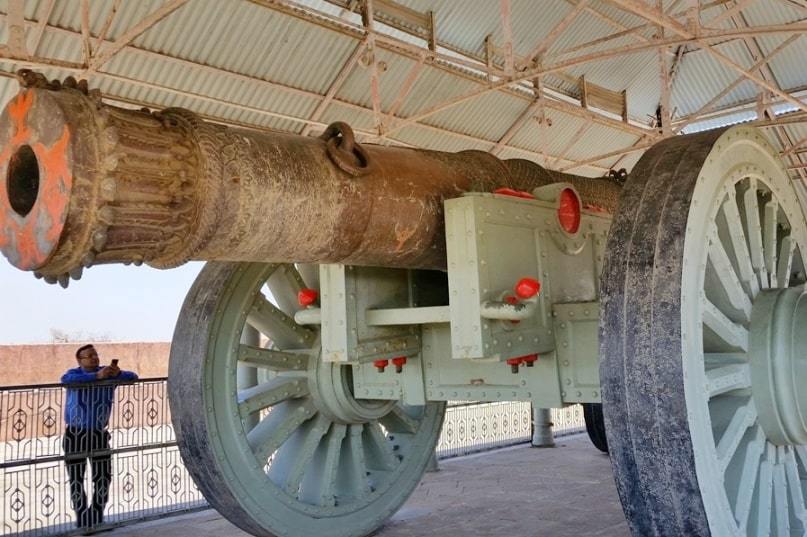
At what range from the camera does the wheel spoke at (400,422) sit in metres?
5.64

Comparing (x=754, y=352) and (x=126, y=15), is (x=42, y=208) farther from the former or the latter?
(x=126, y=15)

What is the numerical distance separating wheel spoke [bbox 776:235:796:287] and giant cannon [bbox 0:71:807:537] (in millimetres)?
11

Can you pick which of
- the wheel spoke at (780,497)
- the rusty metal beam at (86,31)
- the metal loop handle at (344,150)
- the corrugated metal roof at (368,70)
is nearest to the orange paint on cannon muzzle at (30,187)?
the metal loop handle at (344,150)

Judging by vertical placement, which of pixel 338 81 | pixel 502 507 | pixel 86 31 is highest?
pixel 338 81

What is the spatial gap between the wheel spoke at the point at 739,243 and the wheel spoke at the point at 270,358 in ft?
8.94

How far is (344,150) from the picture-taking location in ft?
10.7

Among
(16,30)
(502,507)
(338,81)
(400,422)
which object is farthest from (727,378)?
(338,81)

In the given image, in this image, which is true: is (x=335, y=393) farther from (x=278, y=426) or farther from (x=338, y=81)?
(x=338, y=81)

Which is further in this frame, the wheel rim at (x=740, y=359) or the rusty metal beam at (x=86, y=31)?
the rusty metal beam at (x=86, y=31)

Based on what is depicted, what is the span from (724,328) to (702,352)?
1.30ft

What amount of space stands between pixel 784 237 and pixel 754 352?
3.75 feet

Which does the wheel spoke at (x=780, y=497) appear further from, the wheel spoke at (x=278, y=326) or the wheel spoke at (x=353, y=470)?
the wheel spoke at (x=278, y=326)

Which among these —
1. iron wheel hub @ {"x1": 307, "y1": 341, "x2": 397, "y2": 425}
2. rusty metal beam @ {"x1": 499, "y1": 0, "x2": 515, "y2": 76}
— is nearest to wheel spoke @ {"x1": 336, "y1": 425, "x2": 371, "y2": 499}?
iron wheel hub @ {"x1": 307, "y1": 341, "x2": 397, "y2": 425}

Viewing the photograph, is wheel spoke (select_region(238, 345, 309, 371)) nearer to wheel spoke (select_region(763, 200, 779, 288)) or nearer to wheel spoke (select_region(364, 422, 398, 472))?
wheel spoke (select_region(364, 422, 398, 472))
